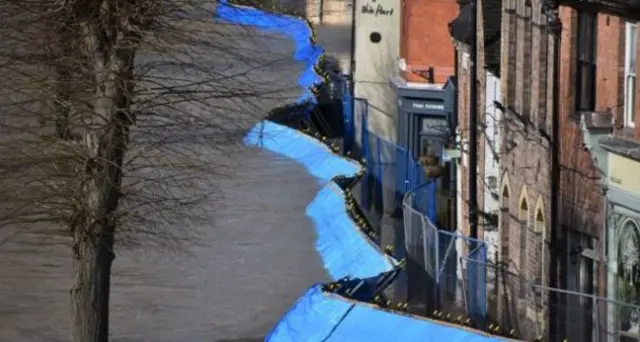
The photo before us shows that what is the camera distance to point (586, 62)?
78.6 ft

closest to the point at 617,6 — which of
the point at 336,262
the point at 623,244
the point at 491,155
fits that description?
the point at 623,244

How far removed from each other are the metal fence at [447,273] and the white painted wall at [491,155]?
5.35 feet

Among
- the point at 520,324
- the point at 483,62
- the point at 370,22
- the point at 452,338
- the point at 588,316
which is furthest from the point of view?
the point at 370,22

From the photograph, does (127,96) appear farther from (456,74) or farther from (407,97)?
(407,97)

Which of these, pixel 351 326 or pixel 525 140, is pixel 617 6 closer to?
pixel 351 326

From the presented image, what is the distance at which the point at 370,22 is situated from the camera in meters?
53.8

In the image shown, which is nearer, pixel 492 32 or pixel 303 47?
pixel 492 32

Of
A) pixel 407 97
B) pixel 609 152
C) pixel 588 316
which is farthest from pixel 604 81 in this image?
pixel 407 97

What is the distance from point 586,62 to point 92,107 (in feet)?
29.5

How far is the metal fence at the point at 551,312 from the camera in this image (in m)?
20.5

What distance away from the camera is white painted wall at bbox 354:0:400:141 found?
51344mm

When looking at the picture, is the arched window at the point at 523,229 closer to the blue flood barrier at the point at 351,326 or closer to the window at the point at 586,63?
the window at the point at 586,63

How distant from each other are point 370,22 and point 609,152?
32812 mm

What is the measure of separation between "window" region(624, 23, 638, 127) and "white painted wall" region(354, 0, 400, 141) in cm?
2876
